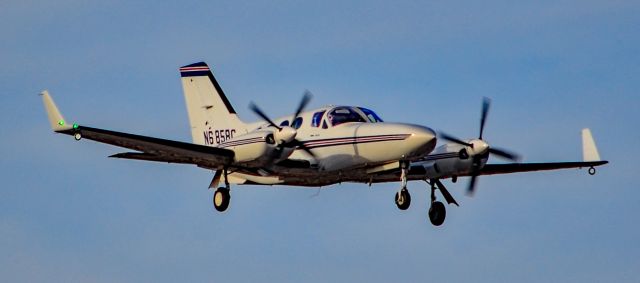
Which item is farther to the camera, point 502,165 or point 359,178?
point 502,165

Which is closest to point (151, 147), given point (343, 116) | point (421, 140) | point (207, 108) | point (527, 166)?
point (343, 116)

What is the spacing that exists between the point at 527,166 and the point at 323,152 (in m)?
8.58

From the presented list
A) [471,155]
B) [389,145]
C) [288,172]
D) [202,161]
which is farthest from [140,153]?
[471,155]

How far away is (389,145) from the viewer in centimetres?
4172

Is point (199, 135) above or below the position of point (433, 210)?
above

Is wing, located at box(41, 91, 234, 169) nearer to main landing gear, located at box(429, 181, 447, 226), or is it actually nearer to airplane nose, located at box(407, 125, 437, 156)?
airplane nose, located at box(407, 125, 437, 156)

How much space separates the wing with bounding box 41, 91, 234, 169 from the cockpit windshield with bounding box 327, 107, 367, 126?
351 centimetres

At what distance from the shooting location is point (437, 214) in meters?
44.5

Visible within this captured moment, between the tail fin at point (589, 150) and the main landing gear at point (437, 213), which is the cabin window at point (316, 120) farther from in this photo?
the tail fin at point (589, 150)

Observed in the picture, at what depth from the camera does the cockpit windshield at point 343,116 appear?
141 ft

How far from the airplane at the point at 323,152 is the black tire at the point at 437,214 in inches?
1.3

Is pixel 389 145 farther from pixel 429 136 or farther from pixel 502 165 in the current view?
pixel 502 165

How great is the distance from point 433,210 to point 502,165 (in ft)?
12.6

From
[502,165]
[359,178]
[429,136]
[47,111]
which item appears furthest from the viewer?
[502,165]
